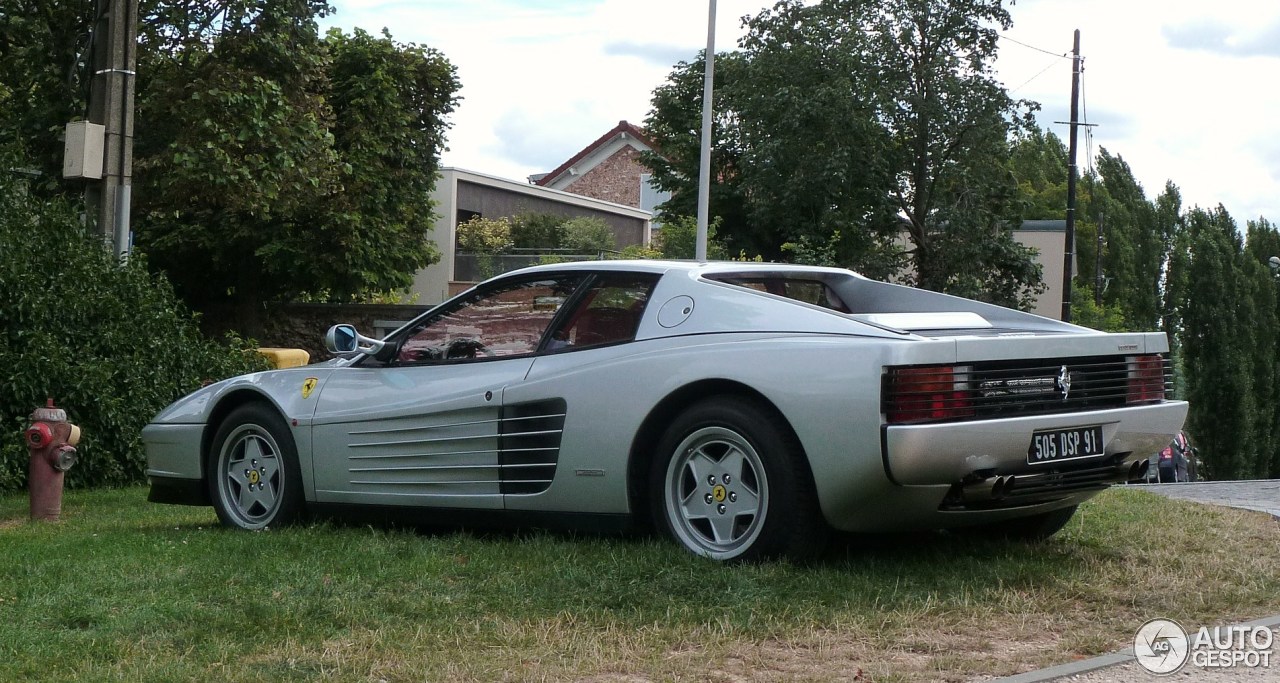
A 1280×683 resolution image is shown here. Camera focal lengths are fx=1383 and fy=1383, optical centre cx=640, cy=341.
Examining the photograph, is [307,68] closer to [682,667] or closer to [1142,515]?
[1142,515]

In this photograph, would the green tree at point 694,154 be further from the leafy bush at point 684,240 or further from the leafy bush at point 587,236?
the leafy bush at point 684,240

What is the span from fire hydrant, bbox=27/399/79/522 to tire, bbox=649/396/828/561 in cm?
441

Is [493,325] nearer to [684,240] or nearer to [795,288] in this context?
[795,288]

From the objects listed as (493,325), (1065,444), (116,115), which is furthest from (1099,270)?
(1065,444)

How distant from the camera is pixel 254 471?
7.03 metres

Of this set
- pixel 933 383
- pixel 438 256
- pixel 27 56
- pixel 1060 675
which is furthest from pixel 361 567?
pixel 438 256

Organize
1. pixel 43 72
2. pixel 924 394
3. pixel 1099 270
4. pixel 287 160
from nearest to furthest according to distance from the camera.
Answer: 1. pixel 924 394
2. pixel 43 72
3. pixel 287 160
4. pixel 1099 270

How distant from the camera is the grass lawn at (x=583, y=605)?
3902 millimetres

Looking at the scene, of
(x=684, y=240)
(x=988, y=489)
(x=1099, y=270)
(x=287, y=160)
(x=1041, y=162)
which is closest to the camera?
(x=988, y=489)

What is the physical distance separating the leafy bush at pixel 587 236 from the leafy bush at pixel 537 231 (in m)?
0.46

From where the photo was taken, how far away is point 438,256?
34969 millimetres

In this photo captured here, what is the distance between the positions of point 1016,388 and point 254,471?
3.90 meters

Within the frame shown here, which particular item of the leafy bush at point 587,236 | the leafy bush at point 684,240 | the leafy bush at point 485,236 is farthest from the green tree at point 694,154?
the leafy bush at point 684,240

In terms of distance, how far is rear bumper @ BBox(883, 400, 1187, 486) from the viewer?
4762mm
